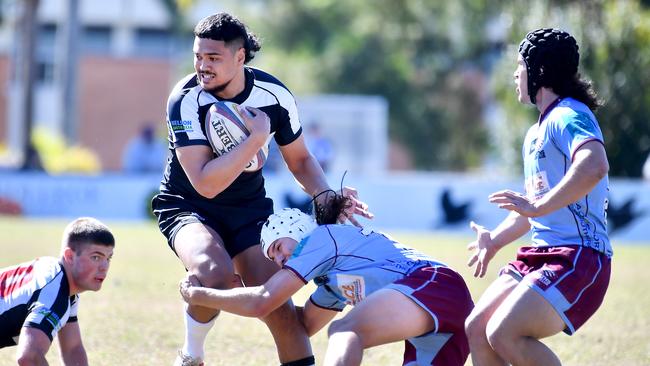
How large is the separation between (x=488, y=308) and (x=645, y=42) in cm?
1906

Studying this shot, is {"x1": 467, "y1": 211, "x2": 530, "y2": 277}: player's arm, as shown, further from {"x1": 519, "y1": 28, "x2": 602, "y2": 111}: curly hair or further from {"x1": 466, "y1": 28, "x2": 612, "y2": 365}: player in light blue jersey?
{"x1": 519, "y1": 28, "x2": 602, "y2": 111}: curly hair

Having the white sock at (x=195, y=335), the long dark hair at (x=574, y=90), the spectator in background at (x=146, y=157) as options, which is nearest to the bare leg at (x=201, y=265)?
the white sock at (x=195, y=335)

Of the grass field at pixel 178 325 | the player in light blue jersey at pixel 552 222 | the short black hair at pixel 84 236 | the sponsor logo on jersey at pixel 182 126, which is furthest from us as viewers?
the grass field at pixel 178 325

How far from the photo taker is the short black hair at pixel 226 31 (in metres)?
5.80

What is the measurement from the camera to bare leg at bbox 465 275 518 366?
16.7 ft

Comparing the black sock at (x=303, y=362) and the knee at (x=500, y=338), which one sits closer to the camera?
the knee at (x=500, y=338)

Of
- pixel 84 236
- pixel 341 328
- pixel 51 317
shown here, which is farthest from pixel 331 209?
pixel 51 317

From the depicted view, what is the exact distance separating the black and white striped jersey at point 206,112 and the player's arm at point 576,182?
1720 millimetres

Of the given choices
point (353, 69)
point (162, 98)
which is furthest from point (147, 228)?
point (162, 98)

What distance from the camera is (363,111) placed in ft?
107

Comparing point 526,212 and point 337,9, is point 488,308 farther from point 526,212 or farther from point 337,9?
point 337,9

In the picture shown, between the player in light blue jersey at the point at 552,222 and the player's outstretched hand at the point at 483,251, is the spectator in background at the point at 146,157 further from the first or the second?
the player in light blue jersey at the point at 552,222

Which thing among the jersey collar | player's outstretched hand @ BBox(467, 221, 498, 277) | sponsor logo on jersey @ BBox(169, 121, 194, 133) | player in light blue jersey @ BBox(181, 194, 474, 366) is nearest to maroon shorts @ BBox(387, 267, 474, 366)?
player in light blue jersey @ BBox(181, 194, 474, 366)

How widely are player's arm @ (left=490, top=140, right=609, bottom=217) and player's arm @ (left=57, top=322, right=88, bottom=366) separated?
2279 millimetres
